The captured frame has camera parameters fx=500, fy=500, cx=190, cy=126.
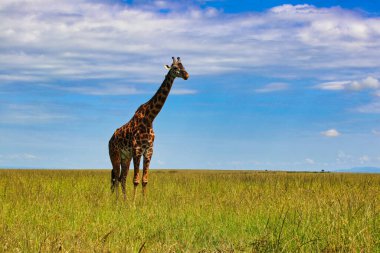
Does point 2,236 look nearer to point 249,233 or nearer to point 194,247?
point 194,247

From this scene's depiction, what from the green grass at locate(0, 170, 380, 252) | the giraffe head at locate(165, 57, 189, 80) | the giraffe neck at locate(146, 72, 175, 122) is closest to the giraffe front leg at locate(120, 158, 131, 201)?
the green grass at locate(0, 170, 380, 252)

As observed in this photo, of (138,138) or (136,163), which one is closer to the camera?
(136,163)

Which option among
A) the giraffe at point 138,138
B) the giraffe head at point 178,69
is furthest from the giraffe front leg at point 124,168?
the giraffe head at point 178,69

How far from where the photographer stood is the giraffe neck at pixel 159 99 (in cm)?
1288

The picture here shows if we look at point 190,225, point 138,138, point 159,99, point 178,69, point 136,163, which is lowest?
point 190,225

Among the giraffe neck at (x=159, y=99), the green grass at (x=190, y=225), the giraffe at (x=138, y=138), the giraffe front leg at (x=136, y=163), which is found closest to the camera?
the green grass at (x=190, y=225)

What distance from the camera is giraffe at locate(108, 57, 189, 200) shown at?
12422mm

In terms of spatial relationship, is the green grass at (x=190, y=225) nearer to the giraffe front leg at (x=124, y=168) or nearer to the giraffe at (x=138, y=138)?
the giraffe front leg at (x=124, y=168)

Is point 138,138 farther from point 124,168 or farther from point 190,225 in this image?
point 190,225

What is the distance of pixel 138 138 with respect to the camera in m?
12.5

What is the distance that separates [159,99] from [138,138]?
1.23 m

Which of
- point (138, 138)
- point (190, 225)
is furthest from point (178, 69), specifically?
point (190, 225)

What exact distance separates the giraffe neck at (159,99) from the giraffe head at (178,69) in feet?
0.80

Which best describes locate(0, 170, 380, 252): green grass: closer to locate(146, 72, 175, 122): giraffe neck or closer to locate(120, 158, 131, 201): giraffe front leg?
locate(120, 158, 131, 201): giraffe front leg
